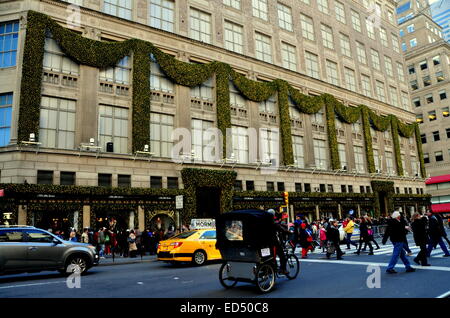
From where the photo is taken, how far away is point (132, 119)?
25.6 meters

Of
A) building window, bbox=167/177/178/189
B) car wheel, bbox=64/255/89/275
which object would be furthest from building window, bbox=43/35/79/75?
car wheel, bbox=64/255/89/275

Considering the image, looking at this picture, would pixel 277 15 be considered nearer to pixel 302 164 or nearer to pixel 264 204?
pixel 302 164

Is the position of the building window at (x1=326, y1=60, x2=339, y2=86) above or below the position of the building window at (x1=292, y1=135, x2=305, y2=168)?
above

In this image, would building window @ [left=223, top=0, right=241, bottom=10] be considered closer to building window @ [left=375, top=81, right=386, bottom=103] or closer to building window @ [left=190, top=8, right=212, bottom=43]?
building window @ [left=190, top=8, right=212, bottom=43]

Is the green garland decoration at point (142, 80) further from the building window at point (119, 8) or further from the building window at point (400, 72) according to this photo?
the building window at point (400, 72)

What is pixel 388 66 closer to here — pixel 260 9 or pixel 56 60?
pixel 260 9

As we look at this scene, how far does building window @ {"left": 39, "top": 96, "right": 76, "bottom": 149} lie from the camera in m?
22.5

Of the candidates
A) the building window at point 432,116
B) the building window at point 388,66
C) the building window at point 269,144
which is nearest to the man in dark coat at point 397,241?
the building window at point 269,144

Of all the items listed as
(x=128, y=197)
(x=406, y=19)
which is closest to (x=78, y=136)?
(x=128, y=197)

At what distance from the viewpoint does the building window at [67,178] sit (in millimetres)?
22047

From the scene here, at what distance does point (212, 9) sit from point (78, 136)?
60.1ft

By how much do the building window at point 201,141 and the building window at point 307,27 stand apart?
66.9ft

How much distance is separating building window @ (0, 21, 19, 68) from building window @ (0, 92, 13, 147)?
2352 millimetres
